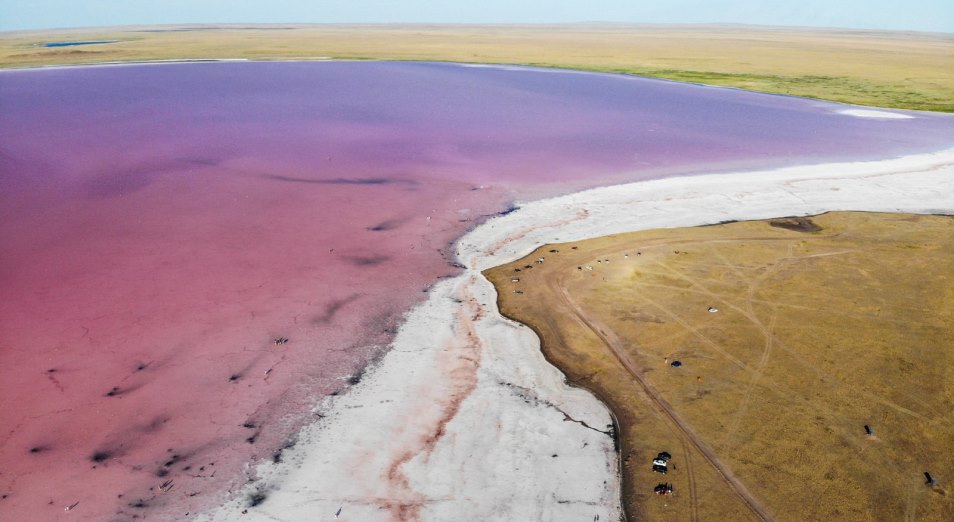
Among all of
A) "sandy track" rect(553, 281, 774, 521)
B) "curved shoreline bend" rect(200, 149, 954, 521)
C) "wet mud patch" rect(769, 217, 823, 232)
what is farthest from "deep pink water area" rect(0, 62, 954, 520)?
"wet mud patch" rect(769, 217, 823, 232)

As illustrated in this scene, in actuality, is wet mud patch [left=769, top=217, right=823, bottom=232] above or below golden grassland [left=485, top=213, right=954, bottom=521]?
above

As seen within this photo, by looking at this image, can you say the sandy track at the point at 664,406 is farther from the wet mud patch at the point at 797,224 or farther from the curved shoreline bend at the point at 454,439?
the wet mud patch at the point at 797,224

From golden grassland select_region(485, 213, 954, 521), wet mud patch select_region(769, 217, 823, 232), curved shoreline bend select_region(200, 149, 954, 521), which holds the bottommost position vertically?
curved shoreline bend select_region(200, 149, 954, 521)

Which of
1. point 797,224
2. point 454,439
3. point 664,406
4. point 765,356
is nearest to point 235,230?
point 454,439

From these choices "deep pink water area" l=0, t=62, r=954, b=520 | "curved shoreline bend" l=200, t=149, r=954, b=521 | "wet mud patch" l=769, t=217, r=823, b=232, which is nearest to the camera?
"curved shoreline bend" l=200, t=149, r=954, b=521

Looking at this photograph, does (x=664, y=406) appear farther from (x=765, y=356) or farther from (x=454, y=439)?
(x=454, y=439)

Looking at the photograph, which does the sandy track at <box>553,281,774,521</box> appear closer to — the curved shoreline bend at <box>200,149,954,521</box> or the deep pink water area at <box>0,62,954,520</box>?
the curved shoreline bend at <box>200,149,954,521</box>
